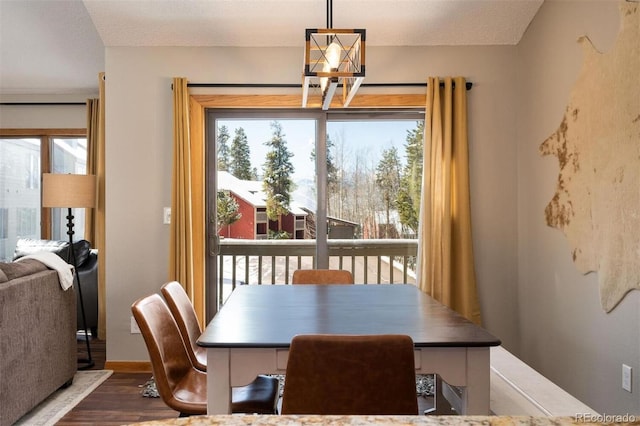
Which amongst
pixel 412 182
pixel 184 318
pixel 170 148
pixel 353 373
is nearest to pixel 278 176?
pixel 170 148

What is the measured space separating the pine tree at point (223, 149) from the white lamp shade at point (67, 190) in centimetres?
110

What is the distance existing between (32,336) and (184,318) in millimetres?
1030

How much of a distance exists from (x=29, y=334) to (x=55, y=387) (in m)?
0.49

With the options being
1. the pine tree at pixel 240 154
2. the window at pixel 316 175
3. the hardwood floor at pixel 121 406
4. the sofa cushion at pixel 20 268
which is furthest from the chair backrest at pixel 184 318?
the pine tree at pixel 240 154

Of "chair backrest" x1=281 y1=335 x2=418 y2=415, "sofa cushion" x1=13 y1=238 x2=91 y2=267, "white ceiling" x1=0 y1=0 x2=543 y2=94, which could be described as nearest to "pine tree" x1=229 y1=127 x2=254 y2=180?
"white ceiling" x1=0 y1=0 x2=543 y2=94

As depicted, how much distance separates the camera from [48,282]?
2.66 meters

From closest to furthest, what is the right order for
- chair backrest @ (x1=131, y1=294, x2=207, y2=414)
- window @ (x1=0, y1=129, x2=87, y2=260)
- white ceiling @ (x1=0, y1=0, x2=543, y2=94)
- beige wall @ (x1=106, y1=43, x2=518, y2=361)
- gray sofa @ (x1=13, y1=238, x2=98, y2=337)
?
chair backrest @ (x1=131, y1=294, x2=207, y2=414)
white ceiling @ (x1=0, y1=0, x2=543, y2=94)
beige wall @ (x1=106, y1=43, x2=518, y2=361)
gray sofa @ (x1=13, y1=238, x2=98, y2=337)
window @ (x1=0, y1=129, x2=87, y2=260)

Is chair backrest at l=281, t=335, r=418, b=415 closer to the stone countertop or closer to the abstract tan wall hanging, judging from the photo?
the stone countertop

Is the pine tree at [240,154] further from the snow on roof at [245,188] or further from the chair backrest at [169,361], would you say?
the chair backrest at [169,361]

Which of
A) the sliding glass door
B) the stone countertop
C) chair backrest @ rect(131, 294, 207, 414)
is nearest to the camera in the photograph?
the stone countertop

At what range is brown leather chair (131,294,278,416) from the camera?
64.6 inches

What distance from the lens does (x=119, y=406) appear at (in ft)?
8.77

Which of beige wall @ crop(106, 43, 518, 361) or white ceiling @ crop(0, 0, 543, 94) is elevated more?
white ceiling @ crop(0, 0, 543, 94)

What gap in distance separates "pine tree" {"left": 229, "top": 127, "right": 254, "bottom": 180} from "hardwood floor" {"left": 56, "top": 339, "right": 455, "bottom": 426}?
1.73 meters
